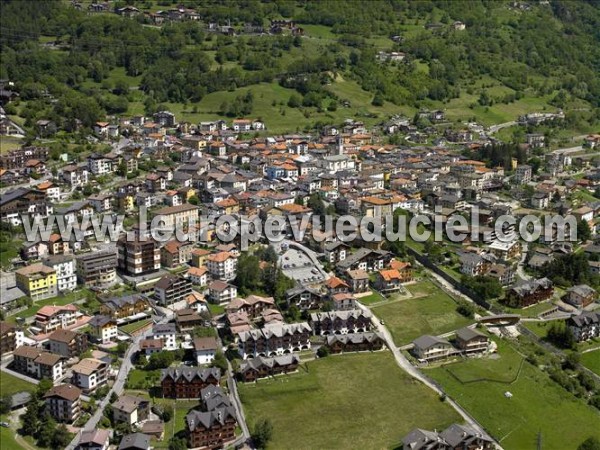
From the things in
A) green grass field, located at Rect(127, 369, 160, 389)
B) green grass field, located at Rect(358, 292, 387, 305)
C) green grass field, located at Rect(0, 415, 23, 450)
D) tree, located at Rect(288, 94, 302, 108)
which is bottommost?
green grass field, located at Rect(0, 415, 23, 450)

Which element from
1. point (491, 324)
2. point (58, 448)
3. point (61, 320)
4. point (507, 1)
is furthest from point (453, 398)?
point (507, 1)

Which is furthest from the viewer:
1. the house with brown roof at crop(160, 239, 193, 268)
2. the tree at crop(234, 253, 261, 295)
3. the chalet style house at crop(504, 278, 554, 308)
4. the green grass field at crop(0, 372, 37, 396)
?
the house with brown roof at crop(160, 239, 193, 268)

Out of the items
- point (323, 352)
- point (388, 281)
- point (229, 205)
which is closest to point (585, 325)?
point (388, 281)

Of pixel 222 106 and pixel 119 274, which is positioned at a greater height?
pixel 222 106

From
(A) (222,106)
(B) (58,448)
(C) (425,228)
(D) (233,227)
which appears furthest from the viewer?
(A) (222,106)

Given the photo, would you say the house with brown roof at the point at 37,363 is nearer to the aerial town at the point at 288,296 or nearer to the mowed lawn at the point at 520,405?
the aerial town at the point at 288,296

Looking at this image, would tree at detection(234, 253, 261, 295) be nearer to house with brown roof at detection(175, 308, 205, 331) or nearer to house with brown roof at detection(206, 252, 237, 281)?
house with brown roof at detection(206, 252, 237, 281)

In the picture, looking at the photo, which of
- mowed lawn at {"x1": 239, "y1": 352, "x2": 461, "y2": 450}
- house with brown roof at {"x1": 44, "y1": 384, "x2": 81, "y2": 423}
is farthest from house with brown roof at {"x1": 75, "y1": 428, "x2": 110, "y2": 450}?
mowed lawn at {"x1": 239, "y1": 352, "x2": 461, "y2": 450}

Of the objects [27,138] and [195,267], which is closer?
[195,267]

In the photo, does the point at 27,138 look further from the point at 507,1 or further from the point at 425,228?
the point at 507,1
